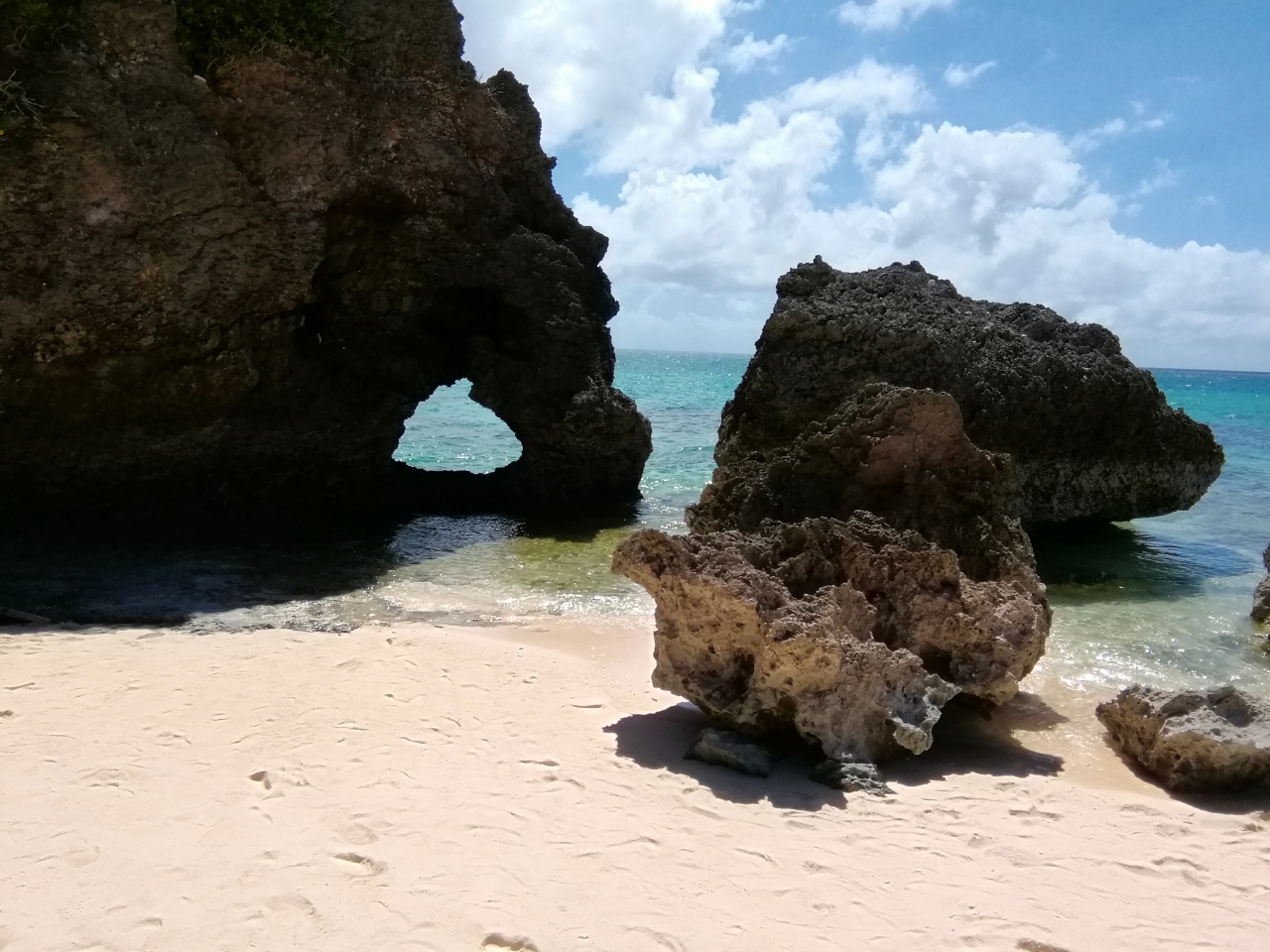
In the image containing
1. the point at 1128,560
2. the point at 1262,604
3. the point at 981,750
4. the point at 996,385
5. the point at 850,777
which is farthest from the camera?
the point at 1128,560

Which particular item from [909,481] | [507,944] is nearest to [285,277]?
[909,481]

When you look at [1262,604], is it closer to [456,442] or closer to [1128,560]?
[1128,560]

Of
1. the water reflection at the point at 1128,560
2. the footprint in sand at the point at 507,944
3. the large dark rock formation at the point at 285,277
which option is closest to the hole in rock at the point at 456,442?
the large dark rock formation at the point at 285,277

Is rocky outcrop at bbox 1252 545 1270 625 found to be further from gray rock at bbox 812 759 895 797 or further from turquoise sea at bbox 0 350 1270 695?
gray rock at bbox 812 759 895 797

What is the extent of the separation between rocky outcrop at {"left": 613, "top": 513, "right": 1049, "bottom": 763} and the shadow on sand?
0.64ft

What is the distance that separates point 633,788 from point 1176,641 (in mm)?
5948

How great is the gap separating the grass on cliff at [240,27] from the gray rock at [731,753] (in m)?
9.02

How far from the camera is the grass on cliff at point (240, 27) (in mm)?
10062

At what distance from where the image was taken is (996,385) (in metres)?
10.6

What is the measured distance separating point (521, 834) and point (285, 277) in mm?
8353

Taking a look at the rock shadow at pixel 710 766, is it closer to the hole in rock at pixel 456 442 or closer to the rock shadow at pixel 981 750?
the rock shadow at pixel 981 750

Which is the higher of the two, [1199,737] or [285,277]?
[285,277]

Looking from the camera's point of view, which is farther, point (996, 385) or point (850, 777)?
point (996, 385)

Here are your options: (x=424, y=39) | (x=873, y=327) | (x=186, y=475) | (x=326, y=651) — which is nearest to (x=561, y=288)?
(x=424, y=39)
